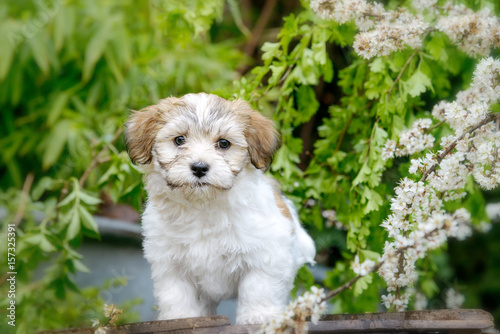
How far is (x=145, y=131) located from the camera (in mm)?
3080

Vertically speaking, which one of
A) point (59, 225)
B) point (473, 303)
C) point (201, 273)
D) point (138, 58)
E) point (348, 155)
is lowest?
point (473, 303)

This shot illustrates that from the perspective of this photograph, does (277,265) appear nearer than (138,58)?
Yes

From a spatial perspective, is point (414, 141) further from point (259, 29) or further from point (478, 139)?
point (259, 29)

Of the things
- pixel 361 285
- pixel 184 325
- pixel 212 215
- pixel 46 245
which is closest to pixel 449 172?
pixel 361 285

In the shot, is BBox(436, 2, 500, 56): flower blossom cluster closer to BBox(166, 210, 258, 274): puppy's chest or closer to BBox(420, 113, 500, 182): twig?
BBox(420, 113, 500, 182): twig

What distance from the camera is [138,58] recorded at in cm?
556

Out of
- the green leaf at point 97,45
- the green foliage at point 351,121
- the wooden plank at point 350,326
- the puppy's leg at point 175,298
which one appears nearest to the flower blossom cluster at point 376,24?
the green foliage at point 351,121

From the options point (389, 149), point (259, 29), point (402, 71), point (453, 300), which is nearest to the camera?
point (389, 149)

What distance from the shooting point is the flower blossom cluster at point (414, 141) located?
10.2 feet

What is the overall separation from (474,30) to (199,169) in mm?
1585

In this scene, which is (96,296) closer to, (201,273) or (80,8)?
(201,273)

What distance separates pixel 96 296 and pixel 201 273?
1823mm

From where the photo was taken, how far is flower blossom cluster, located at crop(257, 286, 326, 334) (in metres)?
2.43

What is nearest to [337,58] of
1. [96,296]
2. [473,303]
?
[473,303]
